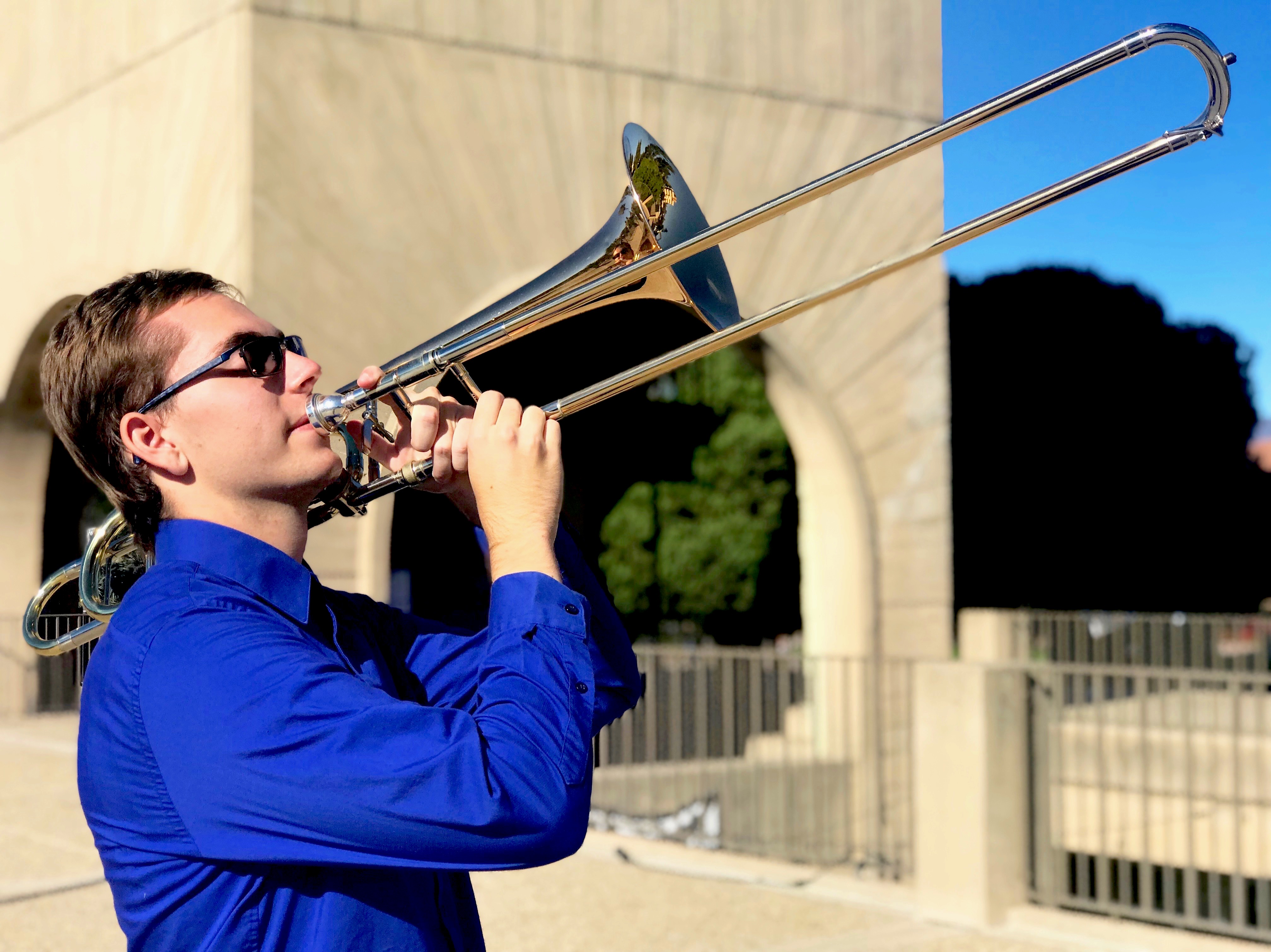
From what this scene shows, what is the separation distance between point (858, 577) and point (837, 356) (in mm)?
1835

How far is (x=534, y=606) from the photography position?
159 centimetres

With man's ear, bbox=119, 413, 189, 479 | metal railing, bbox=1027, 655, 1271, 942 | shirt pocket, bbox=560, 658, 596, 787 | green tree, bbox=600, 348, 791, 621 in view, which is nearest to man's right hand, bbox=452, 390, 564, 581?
shirt pocket, bbox=560, 658, 596, 787

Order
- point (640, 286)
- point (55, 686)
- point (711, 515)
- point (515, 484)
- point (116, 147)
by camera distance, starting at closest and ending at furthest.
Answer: point (515, 484) < point (640, 286) < point (116, 147) < point (55, 686) < point (711, 515)

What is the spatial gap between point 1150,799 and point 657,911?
371cm

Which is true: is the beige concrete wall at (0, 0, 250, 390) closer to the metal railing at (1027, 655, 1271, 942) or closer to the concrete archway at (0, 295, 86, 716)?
the concrete archway at (0, 295, 86, 716)

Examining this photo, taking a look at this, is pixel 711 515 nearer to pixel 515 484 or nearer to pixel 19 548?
pixel 19 548

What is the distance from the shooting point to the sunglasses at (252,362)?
172cm

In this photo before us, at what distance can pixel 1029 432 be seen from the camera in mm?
25250

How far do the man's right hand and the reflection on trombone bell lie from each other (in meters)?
0.21

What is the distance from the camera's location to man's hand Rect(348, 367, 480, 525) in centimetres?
196

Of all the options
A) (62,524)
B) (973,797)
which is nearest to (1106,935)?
(973,797)

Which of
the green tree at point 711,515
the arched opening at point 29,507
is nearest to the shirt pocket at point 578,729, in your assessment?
the arched opening at point 29,507

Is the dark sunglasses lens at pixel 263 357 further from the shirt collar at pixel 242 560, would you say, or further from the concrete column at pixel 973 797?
the concrete column at pixel 973 797

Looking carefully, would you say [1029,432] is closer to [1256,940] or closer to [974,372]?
[974,372]
